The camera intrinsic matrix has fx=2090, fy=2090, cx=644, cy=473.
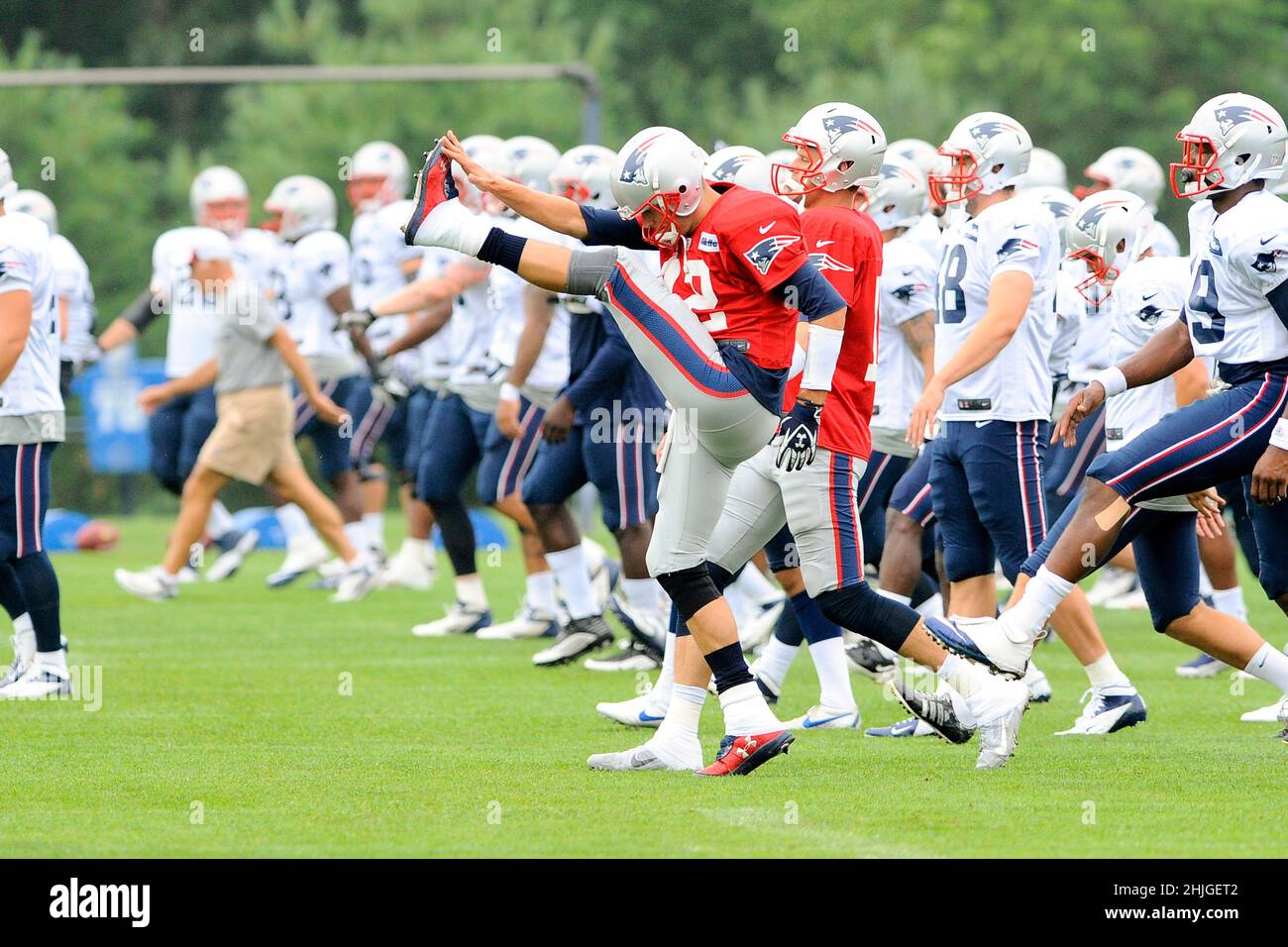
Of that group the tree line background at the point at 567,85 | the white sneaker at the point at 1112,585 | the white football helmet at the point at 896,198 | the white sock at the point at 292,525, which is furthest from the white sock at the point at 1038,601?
the tree line background at the point at 567,85

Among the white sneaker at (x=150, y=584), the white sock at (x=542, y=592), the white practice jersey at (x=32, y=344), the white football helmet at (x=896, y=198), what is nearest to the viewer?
the white practice jersey at (x=32, y=344)

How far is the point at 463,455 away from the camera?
11.1 m

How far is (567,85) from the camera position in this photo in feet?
104

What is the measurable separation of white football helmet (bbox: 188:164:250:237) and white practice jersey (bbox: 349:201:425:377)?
813mm

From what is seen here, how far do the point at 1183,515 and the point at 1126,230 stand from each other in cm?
134

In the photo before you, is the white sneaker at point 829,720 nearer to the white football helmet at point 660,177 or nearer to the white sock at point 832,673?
the white sock at point 832,673

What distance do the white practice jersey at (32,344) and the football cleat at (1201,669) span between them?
16.6 feet

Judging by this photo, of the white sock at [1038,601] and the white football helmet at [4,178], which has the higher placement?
the white football helmet at [4,178]

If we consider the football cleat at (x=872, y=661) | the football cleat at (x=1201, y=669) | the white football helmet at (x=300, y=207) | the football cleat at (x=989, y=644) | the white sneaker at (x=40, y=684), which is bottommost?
the football cleat at (x=1201, y=669)

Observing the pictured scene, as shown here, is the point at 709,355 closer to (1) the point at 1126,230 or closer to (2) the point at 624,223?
(2) the point at 624,223

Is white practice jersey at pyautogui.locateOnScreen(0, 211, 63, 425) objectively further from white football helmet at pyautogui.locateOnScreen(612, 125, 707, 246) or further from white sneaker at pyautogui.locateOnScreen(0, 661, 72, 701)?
white football helmet at pyautogui.locateOnScreen(612, 125, 707, 246)

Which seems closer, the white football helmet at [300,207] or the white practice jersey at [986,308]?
the white practice jersey at [986,308]

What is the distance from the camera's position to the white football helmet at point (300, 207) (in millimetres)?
13695
